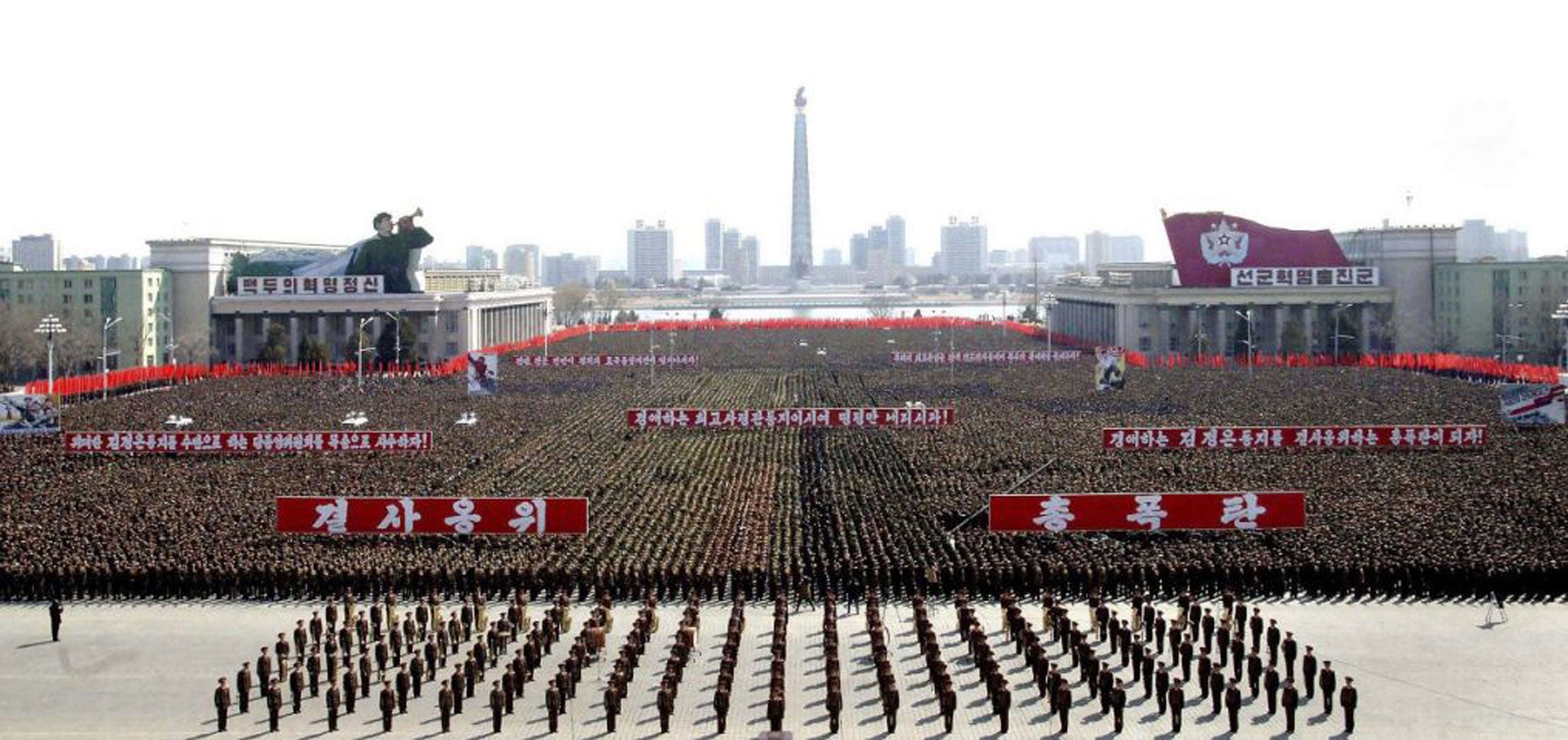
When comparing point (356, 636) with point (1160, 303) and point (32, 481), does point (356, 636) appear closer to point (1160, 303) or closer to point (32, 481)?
point (32, 481)

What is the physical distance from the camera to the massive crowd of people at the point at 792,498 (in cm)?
3606

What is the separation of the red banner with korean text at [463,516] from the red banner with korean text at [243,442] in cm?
1752

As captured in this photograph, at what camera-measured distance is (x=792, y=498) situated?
4753cm

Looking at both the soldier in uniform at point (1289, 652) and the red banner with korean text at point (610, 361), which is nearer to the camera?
the soldier in uniform at point (1289, 652)

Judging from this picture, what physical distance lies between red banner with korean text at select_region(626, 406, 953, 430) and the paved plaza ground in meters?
29.2

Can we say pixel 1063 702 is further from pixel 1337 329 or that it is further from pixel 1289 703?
pixel 1337 329

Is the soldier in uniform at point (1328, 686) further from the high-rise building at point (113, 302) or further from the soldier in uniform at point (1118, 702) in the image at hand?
the high-rise building at point (113, 302)

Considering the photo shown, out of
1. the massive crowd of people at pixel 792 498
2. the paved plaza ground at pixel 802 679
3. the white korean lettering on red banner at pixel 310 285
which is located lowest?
the paved plaza ground at pixel 802 679

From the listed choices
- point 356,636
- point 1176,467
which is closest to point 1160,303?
point 1176,467

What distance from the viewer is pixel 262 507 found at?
44.6m

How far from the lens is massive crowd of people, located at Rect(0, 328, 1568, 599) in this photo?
3606 cm

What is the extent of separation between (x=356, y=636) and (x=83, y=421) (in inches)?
1603

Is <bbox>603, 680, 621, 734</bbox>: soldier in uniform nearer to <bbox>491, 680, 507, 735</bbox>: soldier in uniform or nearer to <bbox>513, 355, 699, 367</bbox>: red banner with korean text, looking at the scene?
<bbox>491, 680, 507, 735</bbox>: soldier in uniform

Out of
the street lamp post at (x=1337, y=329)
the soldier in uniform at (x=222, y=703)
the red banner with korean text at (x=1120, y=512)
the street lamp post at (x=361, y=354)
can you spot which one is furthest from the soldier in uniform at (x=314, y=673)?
the street lamp post at (x=1337, y=329)
